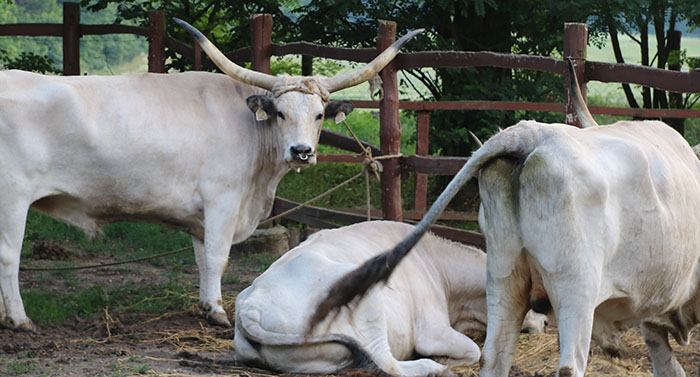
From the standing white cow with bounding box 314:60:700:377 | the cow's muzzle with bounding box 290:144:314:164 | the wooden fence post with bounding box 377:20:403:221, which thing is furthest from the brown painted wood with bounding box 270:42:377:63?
the standing white cow with bounding box 314:60:700:377

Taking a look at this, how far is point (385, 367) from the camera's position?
15.6 ft

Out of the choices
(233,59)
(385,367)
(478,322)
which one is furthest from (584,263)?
(233,59)

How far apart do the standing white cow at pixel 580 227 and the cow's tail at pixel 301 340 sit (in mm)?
789

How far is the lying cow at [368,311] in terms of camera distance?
187 inches

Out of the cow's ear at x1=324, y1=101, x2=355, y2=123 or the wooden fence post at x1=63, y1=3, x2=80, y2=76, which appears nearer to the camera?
the cow's ear at x1=324, y1=101, x2=355, y2=123

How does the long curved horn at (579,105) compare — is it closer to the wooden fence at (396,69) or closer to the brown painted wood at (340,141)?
the wooden fence at (396,69)

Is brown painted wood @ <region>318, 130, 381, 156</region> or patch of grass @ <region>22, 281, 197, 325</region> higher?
brown painted wood @ <region>318, 130, 381, 156</region>

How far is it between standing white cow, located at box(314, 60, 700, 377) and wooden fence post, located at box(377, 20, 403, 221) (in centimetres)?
292

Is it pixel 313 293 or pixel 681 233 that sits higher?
pixel 681 233

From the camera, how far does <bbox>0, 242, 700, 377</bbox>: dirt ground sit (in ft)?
16.2

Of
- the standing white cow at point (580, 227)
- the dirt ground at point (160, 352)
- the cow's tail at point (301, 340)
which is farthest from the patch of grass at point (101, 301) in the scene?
the standing white cow at point (580, 227)

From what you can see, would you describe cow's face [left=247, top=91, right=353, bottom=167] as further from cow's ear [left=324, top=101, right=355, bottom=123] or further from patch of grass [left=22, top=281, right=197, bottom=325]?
patch of grass [left=22, top=281, right=197, bottom=325]

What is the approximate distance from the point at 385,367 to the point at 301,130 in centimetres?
214

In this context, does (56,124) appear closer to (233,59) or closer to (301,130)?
(301,130)
